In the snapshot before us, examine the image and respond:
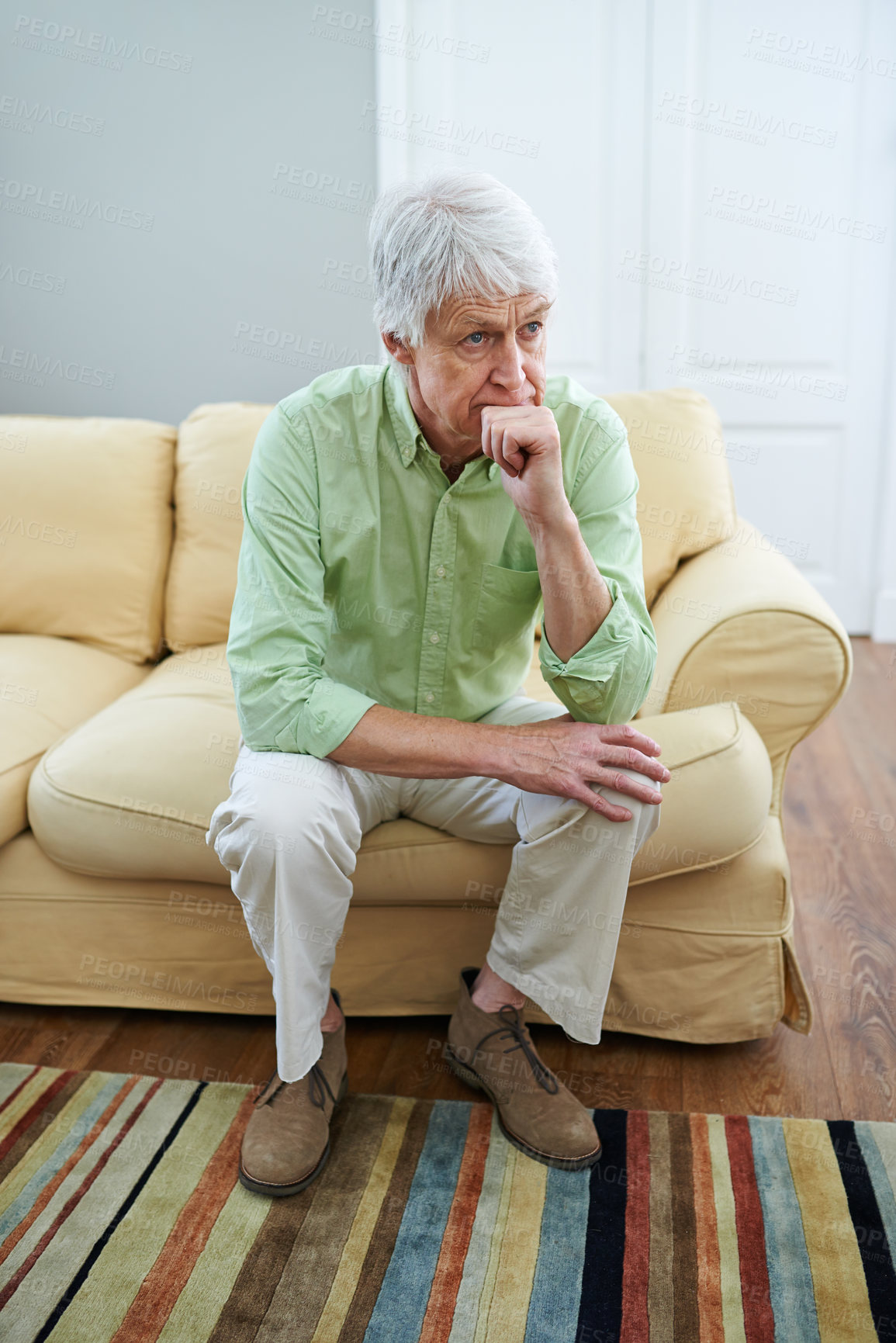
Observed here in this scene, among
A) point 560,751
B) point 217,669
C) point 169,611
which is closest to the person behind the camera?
point 560,751

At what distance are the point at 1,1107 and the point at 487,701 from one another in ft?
2.76

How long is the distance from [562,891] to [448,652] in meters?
0.35

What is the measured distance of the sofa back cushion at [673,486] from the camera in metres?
1.73

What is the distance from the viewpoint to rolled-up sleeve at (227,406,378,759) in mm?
1229

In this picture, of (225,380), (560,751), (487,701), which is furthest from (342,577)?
(225,380)

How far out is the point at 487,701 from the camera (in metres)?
1.45

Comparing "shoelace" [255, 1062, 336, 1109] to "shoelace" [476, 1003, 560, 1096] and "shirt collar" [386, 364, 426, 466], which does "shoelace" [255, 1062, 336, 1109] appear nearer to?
"shoelace" [476, 1003, 560, 1096]

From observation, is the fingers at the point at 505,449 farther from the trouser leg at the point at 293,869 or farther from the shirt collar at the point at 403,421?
the trouser leg at the point at 293,869

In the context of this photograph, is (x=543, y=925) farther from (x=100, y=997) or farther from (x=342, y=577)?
(x=100, y=997)

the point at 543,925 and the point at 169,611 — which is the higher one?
the point at 169,611

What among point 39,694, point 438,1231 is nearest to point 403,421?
Result: point 39,694

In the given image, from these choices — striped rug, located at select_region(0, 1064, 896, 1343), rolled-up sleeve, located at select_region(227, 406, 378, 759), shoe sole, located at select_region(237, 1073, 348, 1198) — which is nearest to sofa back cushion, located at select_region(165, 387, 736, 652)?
rolled-up sleeve, located at select_region(227, 406, 378, 759)

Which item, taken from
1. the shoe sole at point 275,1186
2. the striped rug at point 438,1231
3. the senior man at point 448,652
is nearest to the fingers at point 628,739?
the senior man at point 448,652

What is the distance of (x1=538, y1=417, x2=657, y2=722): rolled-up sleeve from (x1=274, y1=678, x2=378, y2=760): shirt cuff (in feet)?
0.80
